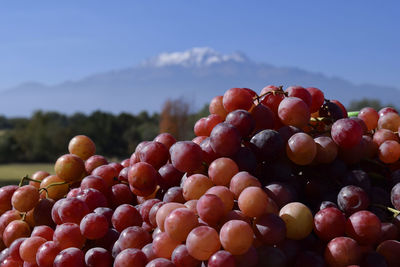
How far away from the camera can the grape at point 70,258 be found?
1008 mm

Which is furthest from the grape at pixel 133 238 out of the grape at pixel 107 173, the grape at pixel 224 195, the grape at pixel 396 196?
the grape at pixel 396 196

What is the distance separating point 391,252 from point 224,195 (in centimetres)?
41

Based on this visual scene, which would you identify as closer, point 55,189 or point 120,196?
point 120,196

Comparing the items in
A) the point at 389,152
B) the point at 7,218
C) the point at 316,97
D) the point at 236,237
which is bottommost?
the point at 7,218

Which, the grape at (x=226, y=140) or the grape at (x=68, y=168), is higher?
the grape at (x=226, y=140)

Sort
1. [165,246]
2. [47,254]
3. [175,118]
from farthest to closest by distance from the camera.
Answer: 1. [175,118]
2. [47,254]
3. [165,246]

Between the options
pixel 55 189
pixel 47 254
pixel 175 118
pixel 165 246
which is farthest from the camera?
pixel 175 118

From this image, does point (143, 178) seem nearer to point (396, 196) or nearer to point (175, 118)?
point (396, 196)

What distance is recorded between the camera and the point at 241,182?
101cm

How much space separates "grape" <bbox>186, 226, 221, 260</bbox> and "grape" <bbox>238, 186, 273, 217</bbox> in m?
0.10

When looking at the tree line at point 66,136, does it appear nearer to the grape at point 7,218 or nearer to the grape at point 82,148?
the grape at point 82,148

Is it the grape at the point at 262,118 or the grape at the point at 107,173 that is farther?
the grape at the point at 107,173

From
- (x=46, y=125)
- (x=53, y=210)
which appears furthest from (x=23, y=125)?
(x=53, y=210)

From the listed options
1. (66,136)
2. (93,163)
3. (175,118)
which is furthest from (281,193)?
(175,118)
